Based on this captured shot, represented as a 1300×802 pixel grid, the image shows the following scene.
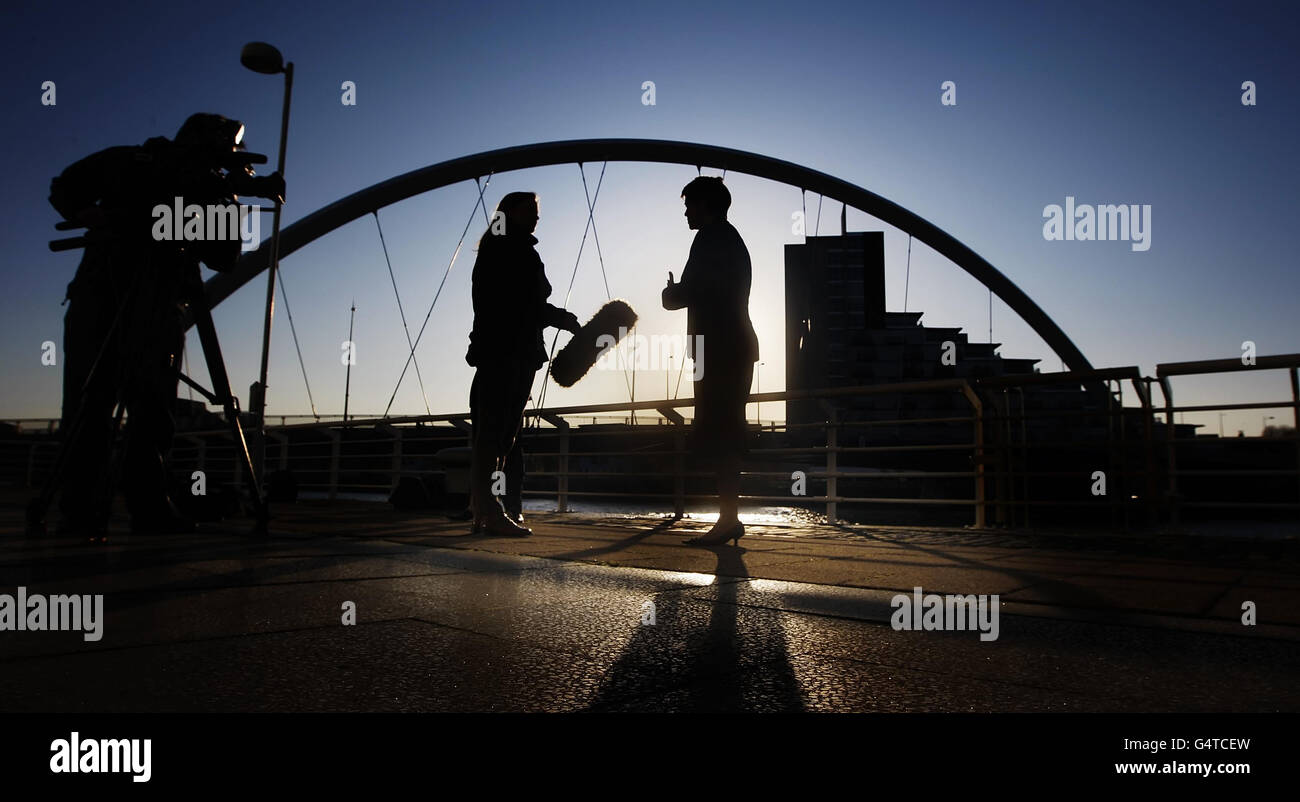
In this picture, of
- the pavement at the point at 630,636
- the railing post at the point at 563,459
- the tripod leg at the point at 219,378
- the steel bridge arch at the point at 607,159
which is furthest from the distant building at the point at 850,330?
the pavement at the point at 630,636

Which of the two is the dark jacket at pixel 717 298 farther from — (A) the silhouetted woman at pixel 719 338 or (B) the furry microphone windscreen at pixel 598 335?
(B) the furry microphone windscreen at pixel 598 335

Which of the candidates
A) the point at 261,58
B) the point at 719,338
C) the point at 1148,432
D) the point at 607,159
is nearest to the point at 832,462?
the point at 1148,432

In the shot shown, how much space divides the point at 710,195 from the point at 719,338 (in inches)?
27.5

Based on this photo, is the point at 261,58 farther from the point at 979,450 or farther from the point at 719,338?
the point at 979,450

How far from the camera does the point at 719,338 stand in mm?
3244

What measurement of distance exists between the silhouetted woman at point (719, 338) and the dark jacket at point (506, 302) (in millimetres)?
762

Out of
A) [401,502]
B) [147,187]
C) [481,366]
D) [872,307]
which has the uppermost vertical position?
[872,307]

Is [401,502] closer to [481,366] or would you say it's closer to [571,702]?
[481,366]

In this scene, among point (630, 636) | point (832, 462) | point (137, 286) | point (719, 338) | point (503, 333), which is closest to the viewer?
point (630, 636)

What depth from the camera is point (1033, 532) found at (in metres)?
4.44

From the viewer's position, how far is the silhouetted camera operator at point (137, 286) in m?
3.35
